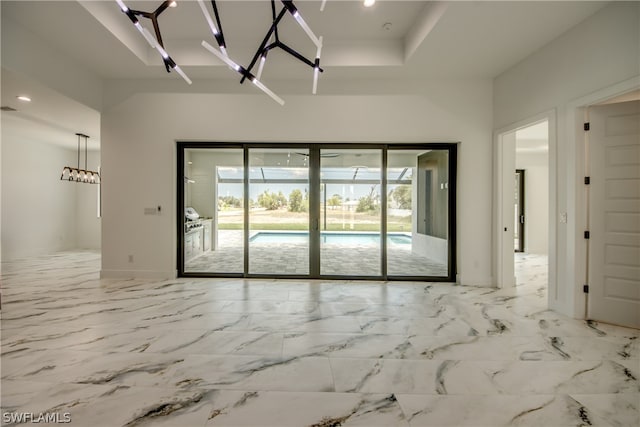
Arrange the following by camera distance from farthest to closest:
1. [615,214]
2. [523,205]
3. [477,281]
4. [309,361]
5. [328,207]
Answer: [523,205]
[328,207]
[477,281]
[615,214]
[309,361]

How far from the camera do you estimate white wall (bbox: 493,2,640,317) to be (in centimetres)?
285

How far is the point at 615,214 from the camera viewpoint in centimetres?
320

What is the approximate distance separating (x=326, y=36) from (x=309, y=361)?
4230 millimetres

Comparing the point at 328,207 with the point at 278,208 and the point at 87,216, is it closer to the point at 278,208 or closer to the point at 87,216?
the point at 278,208

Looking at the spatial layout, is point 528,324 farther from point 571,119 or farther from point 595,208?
point 571,119

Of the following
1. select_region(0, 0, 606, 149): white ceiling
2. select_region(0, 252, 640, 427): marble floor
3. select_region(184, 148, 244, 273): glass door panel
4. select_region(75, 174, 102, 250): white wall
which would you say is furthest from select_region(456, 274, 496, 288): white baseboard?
select_region(75, 174, 102, 250): white wall

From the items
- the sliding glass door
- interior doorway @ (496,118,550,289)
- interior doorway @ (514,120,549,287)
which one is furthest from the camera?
interior doorway @ (514,120,549,287)

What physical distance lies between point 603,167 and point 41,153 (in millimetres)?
11384

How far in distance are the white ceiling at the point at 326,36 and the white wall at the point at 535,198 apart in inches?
207

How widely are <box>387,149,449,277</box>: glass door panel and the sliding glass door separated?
2 cm

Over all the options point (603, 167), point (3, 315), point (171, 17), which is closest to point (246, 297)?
point (3, 315)

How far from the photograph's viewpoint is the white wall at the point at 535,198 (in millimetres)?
8312

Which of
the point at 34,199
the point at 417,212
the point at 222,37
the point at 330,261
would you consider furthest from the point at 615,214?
the point at 34,199

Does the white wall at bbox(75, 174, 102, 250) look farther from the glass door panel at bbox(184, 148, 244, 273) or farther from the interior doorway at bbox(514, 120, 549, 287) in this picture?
the interior doorway at bbox(514, 120, 549, 287)
